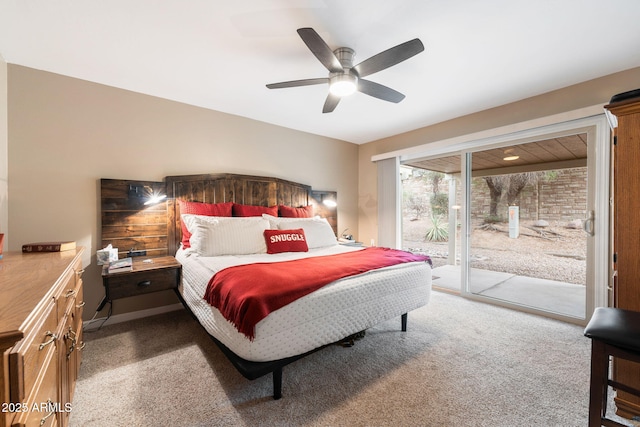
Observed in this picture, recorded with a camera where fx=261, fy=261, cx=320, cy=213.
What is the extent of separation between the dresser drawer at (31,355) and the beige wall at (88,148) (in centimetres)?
208

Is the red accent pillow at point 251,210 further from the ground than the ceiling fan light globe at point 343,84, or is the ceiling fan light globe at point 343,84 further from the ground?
the ceiling fan light globe at point 343,84

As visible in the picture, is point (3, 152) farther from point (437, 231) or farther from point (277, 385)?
point (437, 231)

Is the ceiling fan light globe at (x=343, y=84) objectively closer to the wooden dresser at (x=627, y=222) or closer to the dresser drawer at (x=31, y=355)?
the wooden dresser at (x=627, y=222)

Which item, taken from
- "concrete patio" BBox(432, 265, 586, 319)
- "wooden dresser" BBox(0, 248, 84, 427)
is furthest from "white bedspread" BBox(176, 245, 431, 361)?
"concrete patio" BBox(432, 265, 586, 319)

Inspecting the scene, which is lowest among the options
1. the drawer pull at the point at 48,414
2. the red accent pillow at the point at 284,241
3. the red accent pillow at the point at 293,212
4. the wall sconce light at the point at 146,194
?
the drawer pull at the point at 48,414

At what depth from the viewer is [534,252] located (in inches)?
129

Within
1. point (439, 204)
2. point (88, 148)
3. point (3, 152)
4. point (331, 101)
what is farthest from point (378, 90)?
point (3, 152)

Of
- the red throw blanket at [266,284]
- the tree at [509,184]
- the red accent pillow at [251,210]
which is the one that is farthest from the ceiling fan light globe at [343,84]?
the tree at [509,184]

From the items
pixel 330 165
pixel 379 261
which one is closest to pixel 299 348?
pixel 379 261

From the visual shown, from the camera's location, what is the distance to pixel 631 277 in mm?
1443

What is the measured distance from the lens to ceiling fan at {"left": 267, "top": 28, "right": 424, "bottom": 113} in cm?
168

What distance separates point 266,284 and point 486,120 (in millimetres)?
3425

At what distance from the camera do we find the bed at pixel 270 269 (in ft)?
4.88

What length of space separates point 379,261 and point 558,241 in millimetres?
2410
